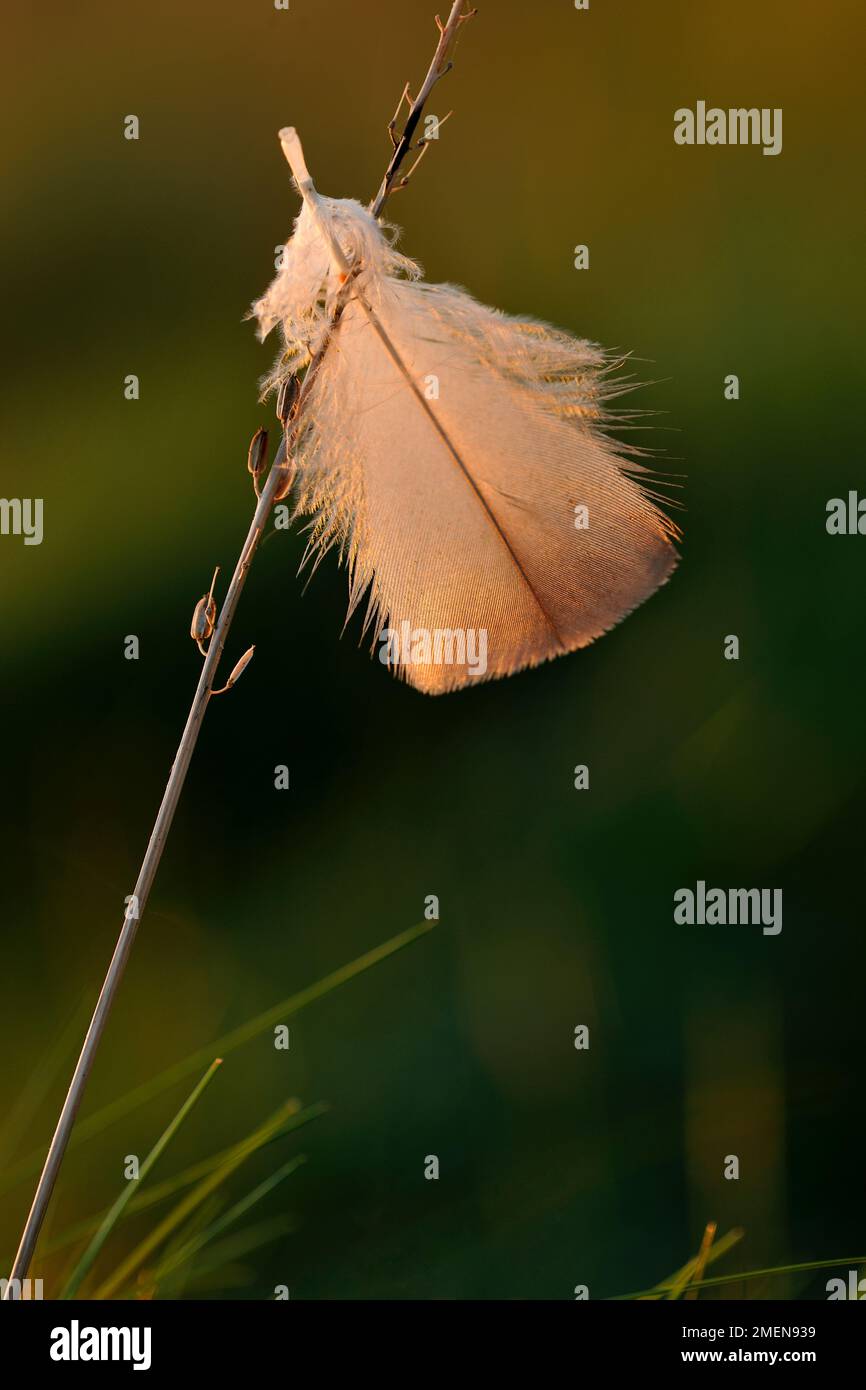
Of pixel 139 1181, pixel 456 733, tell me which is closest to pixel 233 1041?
pixel 139 1181

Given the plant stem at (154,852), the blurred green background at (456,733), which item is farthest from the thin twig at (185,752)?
the blurred green background at (456,733)

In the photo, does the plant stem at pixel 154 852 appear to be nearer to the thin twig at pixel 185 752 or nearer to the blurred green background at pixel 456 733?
the thin twig at pixel 185 752

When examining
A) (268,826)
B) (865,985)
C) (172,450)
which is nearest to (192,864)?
(268,826)

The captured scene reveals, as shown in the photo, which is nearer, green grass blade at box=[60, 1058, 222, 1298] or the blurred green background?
green grass blade at box=[60, 1058, 222, 1298]

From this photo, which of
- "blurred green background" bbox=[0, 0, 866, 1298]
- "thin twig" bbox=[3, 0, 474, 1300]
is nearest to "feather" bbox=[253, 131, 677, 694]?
"thin twig" bbox=[3, 0, 474, 1300]

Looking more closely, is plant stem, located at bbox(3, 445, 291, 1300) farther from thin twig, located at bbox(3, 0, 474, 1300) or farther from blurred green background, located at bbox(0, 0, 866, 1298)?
blurred green background, located at bbox(0, 0, 866, 1298)

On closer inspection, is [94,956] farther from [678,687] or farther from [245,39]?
[245,39]
